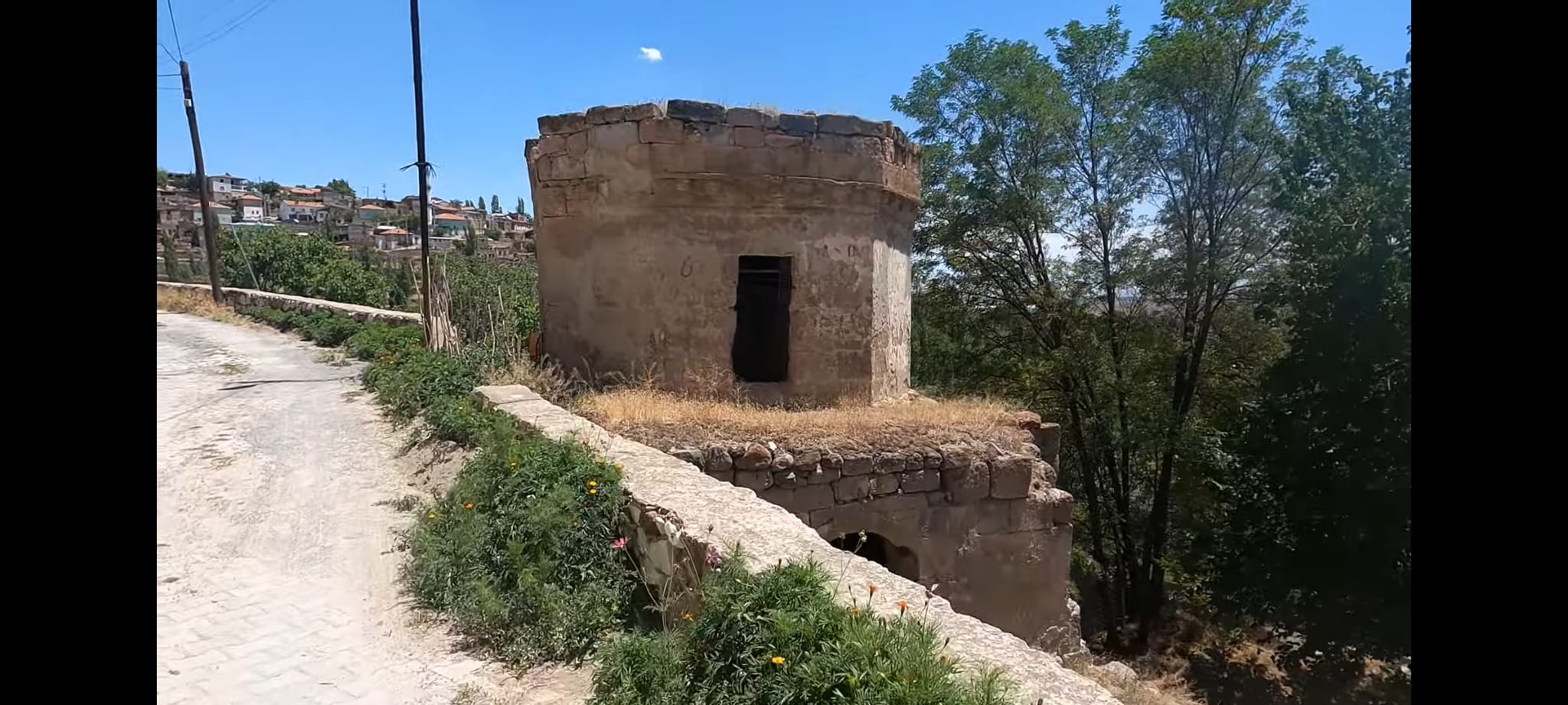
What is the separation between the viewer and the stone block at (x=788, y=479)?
260 inches

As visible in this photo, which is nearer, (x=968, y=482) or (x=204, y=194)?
(x=968, y=482)

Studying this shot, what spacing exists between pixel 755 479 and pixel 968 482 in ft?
6.65

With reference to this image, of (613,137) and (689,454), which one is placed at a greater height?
(613,137)

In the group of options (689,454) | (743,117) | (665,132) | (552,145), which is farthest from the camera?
(552,145)

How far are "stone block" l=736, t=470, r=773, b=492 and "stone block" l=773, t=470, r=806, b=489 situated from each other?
48 mm

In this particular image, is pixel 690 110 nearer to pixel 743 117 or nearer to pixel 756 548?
pixel 743 117

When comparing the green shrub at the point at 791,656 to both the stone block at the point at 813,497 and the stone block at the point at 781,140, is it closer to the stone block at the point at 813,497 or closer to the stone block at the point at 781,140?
the stone block at the point at 813,497

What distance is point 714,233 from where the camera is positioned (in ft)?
26.5

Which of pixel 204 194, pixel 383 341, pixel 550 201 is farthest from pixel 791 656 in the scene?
pixel 204 194

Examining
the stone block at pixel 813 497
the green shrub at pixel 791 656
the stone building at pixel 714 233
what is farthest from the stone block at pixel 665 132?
the green shrub at pixel 791 656

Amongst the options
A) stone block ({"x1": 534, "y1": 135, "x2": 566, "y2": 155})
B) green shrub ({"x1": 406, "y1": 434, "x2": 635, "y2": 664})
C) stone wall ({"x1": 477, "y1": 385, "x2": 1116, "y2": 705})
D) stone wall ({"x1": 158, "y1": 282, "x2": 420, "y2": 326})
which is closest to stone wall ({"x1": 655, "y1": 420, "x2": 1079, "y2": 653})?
stone wall ({"x1": 477, "y1": 385, "x2": 1116, "y2": 705})
